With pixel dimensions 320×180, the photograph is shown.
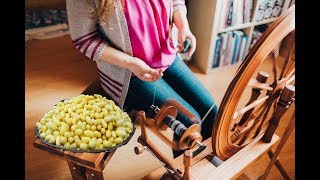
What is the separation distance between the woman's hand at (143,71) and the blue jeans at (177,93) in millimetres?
77

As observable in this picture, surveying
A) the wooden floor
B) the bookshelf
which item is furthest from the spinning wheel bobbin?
the bookshelf

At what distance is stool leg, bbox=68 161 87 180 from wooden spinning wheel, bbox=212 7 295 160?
1.82ft

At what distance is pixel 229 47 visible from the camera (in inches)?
101

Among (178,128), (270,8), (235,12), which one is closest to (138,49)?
(178,128)

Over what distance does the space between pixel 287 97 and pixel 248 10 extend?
64.5 inches

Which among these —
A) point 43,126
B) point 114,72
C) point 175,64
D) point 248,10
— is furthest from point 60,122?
point 248,10

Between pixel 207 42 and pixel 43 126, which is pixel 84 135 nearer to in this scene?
pixel 43 126

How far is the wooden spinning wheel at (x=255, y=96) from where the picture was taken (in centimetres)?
76

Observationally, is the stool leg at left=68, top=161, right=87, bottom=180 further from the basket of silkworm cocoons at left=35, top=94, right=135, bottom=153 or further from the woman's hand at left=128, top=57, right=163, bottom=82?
the woman's hand at left=128, top=57, right=163, bottom=82

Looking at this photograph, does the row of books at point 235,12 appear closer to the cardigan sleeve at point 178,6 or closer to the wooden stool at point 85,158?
the cardigan sleeve at point 178,6

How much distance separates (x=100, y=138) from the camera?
1.01 meters

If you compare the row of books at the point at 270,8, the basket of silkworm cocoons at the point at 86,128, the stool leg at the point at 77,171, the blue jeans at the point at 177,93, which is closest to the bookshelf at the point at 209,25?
the row of books at the point at 270,8
